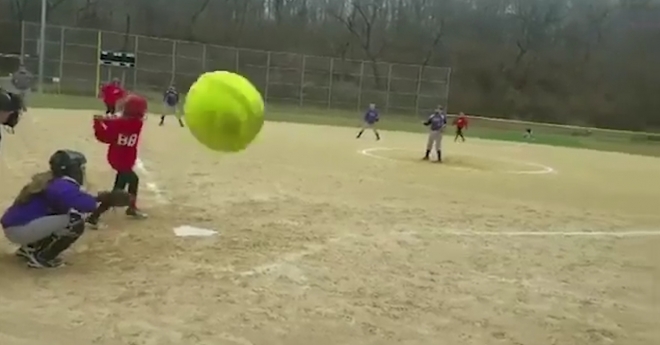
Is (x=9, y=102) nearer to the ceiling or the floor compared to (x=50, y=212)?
nearer to the ceiling

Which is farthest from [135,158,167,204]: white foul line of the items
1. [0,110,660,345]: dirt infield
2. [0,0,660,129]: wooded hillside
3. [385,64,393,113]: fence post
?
[0,0,660,129]: wooded hillside

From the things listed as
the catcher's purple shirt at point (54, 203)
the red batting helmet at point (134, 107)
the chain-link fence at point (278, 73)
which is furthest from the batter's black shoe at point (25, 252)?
the chain-link fence at point (278, 73)

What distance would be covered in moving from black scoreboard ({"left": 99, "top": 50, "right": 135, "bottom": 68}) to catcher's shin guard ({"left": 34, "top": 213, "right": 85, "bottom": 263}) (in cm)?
3513

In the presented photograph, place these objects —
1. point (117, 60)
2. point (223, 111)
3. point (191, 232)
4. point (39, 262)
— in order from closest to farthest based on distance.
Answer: point (39, 262), point (223, 111), point (191, 232), point (117, 60)

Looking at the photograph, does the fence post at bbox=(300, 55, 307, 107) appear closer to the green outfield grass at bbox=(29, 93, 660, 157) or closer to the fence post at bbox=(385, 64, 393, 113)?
the green outfield grass at bbox=(29, 93, 660, 157)

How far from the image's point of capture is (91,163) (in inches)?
534

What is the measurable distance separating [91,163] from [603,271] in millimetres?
8848

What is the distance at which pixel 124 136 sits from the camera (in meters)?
8.80

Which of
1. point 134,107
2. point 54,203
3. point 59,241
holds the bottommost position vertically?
point 59,241

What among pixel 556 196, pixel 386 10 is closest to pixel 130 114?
pixel 556 196

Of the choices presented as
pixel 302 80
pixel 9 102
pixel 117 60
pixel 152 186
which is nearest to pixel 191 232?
pixel 9 102

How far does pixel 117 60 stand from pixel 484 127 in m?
20.3

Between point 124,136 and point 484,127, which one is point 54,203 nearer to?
point 124,136

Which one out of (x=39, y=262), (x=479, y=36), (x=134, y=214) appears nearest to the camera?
(x=39, y=262)
